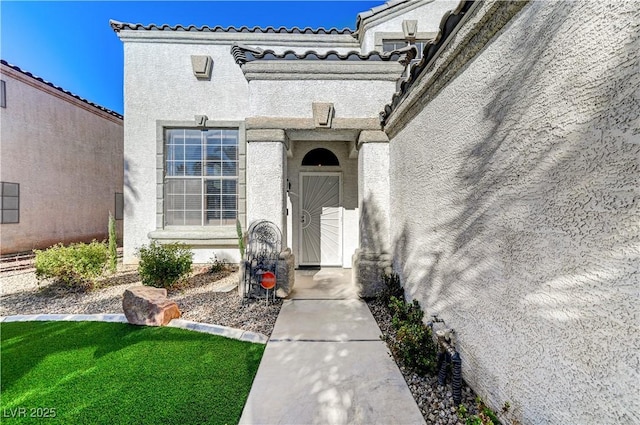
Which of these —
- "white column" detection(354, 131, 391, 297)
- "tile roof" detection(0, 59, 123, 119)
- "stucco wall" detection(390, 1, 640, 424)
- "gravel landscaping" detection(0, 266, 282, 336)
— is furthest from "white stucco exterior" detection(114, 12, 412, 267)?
"stucco wall" detection(390, 1, 640, 424)

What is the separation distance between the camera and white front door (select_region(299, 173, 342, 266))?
25.7ft

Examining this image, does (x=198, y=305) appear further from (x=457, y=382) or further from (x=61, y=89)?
(x=61, y=89)

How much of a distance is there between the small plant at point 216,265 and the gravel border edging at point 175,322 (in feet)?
10.1

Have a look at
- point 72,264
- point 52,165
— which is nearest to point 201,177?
point 72,264

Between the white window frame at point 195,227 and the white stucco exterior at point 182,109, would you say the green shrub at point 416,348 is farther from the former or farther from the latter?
the white window frame at point 195,227

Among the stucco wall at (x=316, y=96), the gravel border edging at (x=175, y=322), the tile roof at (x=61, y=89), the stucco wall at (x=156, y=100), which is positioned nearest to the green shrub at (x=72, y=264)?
the gravel border edging at (x=175, y=322)

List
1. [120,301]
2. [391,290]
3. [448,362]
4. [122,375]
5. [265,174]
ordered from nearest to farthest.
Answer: [448,362] < [122,375] < [391,290] < [120,301] < [265,174]

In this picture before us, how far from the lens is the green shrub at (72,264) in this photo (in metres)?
5.63

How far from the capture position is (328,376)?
9.97 ft

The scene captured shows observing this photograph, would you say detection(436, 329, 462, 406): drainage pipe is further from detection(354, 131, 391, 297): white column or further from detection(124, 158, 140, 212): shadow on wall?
detection(124, 158, 140, 212): shadow on wall

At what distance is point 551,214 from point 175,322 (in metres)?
4.96

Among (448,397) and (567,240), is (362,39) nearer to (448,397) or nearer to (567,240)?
(567,240)

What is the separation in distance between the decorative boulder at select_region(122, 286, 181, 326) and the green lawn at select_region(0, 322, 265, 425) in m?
0.13

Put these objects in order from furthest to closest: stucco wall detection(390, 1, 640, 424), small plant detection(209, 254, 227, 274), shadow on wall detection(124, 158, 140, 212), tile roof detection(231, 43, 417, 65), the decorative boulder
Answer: shadow on wall detection(124, 158, 140, 212) < small plant detection(209, 254, 227, 274) < tile roof detection(231, 43, 417, 65) < the decorative boulder < stucco wall detection(390, 1, 640, 424)
